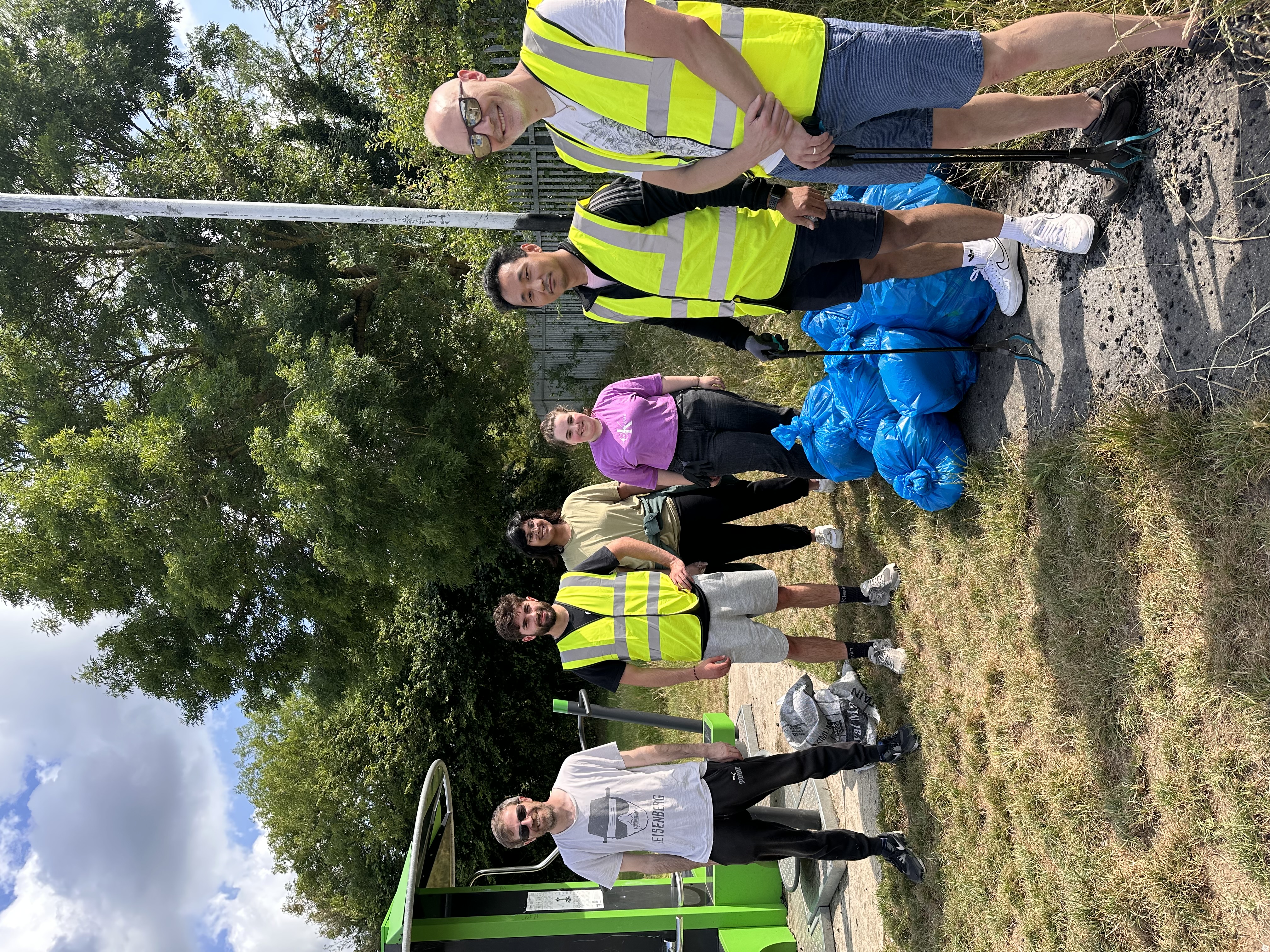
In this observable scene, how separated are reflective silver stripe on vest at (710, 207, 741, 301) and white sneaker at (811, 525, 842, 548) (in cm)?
246

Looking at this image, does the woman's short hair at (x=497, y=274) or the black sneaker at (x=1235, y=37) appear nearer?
the black sneaker at (x=1235, y=37)

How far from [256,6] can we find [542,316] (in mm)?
6033

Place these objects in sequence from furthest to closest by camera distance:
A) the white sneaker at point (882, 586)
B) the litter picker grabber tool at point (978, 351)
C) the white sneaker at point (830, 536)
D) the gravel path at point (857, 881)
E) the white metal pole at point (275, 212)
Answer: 1. the white sneaker at point (830, 536)
2. the white sneaker at point (882, 586)
3. the gravel path at point (857, 881)
4. the litter picker grabber tool at point (978, 351)
5. the white metal pole at point (275, 212)

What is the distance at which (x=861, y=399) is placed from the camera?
415 cm

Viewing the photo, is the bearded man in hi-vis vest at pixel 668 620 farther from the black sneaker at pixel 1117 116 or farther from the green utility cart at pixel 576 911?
the black sneaker at pixel 1117 116

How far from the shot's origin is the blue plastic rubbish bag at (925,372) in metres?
3.84

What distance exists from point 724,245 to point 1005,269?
4.58 feet

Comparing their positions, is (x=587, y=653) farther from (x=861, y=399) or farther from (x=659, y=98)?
(x=659, y=98)

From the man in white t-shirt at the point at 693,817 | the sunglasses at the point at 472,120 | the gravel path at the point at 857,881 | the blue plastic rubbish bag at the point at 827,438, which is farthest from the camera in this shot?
the gravel path at the point at 857,881

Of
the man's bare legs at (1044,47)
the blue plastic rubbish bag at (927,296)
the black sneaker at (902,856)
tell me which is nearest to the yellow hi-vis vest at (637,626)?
the black sneaker at (902,856)

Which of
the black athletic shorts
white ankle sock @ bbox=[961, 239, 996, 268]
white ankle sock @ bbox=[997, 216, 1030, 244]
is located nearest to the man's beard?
the black athletic shorts

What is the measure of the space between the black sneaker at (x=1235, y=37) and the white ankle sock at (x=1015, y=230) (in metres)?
0.81

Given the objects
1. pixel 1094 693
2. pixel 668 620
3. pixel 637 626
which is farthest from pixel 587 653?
pixel 1094 693

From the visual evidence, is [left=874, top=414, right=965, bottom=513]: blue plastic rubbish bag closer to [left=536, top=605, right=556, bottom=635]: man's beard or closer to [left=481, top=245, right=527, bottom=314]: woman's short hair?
[left=536, top=605, right=556, bottom=635]: man's beard
